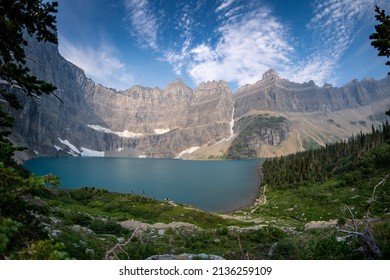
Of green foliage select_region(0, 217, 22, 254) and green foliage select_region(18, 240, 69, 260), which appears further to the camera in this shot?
green foliage select_region(18, 240, 69, 260)

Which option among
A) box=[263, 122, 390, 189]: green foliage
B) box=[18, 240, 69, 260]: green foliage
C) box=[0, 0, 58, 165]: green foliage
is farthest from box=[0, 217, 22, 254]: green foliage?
box=[263, 122, 390, 189]: green foliage

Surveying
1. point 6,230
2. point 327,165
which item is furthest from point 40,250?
point 327,165

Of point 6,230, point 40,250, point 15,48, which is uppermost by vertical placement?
point 15,48

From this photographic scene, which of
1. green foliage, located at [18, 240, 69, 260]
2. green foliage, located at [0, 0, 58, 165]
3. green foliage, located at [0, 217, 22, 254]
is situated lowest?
green foliage, located at [18, 240, 69, 260]

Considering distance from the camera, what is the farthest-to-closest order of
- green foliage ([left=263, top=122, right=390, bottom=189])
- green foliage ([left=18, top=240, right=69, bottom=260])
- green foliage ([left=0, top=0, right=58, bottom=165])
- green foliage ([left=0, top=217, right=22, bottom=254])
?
green foliage ([left=263, top=122, right=390, bottom=189])
green foliage ([left=0, top=0, right=58, bottom=165])
green foliage ([left=18, top=240, right=69, bottom=260])
green foliage ([left=0, top=217, right=22, bottom=254])

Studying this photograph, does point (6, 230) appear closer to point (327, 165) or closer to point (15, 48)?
point (15, 48)

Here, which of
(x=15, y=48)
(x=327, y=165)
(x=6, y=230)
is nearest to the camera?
(x=6, y=230)

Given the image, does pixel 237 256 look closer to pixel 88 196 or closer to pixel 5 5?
pixel 5 5

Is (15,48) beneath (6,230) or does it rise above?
above

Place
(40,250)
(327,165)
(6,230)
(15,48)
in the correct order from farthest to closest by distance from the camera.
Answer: (327,165) → (15,48) → (40,250) → (6,230)

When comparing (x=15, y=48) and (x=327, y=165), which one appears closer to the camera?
(x=15, y=48)

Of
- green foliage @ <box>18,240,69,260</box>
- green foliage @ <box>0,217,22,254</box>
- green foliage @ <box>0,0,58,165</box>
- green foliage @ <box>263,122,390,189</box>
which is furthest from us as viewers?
green foliage @ <box>263,122,390,189</box>

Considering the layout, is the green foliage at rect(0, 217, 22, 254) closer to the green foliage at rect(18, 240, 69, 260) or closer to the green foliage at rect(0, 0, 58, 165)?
the green foliage at rect(18, 240, 69, 260)
